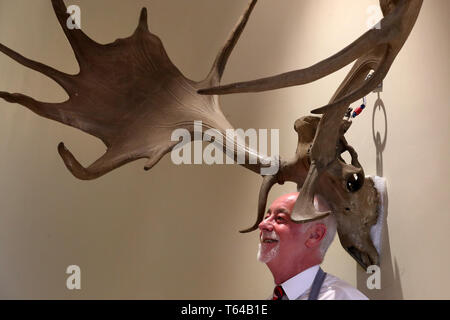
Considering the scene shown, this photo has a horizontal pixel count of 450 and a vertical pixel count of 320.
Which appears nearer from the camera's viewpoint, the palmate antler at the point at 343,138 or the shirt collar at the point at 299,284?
the palmate antler at the point at 343,138

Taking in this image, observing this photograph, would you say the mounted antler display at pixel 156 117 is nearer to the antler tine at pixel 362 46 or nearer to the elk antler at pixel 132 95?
the elk antler at pixel 132 95

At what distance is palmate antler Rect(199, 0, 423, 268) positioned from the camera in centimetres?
114

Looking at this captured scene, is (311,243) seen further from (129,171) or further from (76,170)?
(129,171)

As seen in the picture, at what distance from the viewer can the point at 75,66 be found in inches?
107

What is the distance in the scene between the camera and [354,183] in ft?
4.78

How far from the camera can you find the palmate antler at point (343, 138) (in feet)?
3.75

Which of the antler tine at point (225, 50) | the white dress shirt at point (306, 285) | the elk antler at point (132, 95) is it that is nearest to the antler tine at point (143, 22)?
the elk antler at point (132, 95)

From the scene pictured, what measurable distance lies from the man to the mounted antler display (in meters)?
0.08

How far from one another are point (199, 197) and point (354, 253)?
2.55ft

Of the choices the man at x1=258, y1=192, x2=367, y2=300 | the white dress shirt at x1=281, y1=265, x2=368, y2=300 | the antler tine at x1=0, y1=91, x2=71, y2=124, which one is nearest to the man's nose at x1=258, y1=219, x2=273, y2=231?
the man at x1=258, y1=192, x2=367, y2=300

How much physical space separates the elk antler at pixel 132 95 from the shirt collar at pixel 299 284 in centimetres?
27

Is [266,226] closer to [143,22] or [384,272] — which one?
[384,272]

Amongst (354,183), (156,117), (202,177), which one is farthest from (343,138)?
(202,177)
